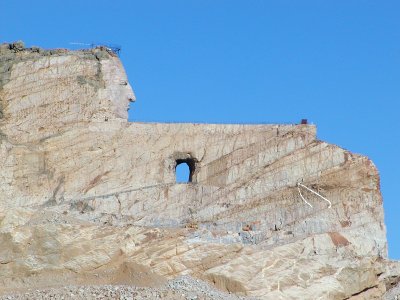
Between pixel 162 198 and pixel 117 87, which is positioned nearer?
pixel 162 198

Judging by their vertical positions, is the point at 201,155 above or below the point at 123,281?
above

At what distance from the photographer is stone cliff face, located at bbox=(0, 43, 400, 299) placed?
66.6m

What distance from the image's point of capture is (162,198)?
229 feet

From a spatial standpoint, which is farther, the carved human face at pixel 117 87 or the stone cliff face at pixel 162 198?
the carved human face at pixel 117 87

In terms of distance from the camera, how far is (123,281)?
6606cm

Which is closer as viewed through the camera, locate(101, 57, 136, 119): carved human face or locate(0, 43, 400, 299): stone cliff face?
locate(0, 43, 400, 299): stone cliff face

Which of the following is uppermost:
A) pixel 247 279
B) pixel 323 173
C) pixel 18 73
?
pixel 18 73

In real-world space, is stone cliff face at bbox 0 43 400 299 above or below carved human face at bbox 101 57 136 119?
below

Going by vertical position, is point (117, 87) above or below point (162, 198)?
above

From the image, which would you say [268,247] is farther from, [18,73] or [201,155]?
[18,73]

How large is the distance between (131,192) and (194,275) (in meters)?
5.56

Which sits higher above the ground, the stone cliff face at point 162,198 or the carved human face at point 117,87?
the carved human face at point 117,87

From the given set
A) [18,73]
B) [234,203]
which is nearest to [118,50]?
[18,73]

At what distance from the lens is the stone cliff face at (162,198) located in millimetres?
66562
